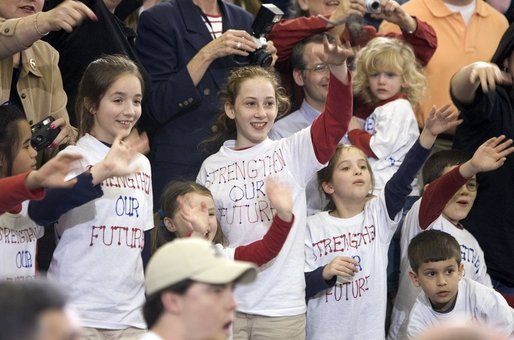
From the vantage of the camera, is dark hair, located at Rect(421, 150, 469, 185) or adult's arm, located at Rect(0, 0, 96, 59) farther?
dark hair, located at Rect(421, 150, 469, 185)

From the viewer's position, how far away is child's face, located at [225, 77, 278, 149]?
582 centimetres

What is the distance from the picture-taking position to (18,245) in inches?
201

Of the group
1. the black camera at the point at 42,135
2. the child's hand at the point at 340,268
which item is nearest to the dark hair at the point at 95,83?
the black camera at the point at 42,135

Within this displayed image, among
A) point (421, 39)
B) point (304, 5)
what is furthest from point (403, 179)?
point (304, 5)

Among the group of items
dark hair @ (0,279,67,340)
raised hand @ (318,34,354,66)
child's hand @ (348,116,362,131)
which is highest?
child's hand @ (348,116,362,131)

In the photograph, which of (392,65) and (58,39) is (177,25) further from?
(392,65)

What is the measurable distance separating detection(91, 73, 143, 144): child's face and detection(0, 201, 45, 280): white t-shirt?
49 centimetres

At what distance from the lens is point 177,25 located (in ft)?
20.6

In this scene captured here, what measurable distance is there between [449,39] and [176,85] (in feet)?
6.68

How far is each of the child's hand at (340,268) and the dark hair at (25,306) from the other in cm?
280

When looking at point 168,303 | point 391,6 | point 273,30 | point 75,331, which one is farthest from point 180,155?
point 75,331

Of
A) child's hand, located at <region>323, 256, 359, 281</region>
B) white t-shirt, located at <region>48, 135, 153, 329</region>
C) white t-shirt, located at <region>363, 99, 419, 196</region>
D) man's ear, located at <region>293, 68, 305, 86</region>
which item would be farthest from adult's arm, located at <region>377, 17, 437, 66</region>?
white t-shirt, located at <region>48, 135, 153, 329</region>

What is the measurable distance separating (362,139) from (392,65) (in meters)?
0.49

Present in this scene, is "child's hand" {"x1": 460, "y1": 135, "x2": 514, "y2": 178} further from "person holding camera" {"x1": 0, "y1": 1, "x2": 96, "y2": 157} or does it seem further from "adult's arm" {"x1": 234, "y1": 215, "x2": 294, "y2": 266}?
"person holding camera" {"x1": 0, "y1": 1, "x2": 96, "y2": 157}
